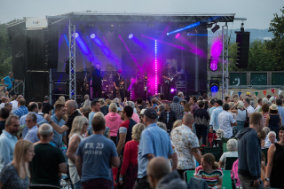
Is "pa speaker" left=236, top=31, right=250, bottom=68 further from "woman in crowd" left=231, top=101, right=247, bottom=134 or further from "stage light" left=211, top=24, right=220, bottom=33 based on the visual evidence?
"woman in crowd" left=231, top=101, right=247, bottom=134

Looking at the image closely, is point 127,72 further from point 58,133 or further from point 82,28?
point 58,133

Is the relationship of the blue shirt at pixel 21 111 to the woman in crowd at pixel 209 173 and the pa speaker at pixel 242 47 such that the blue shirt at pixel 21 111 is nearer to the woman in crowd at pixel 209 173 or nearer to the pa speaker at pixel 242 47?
the woman in crowd at pixel 209 173

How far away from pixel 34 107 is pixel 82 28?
36.7 feet

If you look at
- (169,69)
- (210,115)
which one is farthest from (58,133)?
(169,69)

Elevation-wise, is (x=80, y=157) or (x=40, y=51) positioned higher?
(x=40, y=51)

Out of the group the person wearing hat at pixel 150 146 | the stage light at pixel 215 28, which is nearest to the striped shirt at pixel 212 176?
the person wearing hat at pixel 150 146

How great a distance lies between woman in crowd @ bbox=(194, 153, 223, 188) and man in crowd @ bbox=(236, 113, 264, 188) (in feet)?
1.26

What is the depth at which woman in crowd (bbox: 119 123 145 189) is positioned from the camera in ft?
22.0

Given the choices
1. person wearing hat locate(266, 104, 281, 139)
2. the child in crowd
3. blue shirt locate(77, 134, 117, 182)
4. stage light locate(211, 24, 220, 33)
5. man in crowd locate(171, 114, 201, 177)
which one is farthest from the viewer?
stage light locate(211, 24, 220, 33)

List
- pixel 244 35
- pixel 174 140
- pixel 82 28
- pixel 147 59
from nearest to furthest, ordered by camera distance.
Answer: pixel 174 140 → pixel 244 35 → pixel 82 28 → pixel 147 59

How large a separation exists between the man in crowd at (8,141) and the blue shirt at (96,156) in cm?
96

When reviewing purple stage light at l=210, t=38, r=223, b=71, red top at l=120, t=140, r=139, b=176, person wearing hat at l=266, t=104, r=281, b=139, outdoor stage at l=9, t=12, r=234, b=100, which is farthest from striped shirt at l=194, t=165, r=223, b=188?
purple stage light at l=210, t=38, r=223, b=71

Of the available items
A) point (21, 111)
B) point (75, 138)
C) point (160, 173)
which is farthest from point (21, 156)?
point (21, 111)

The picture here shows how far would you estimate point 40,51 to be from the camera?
19.7 m
